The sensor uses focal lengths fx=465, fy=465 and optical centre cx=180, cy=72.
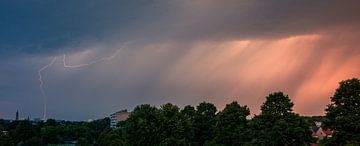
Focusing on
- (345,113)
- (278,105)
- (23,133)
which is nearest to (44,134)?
(23,133)

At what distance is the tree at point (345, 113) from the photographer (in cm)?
4306

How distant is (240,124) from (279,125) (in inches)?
649

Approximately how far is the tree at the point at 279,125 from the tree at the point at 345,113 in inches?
396

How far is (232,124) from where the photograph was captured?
70750mm

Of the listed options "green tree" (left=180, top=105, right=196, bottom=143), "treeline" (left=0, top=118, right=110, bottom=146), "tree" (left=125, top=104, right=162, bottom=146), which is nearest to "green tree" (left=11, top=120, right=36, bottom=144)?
"treeline" (left=0, top=118, right=110, bottom=146)

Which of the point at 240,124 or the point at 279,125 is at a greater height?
the point at 240,124

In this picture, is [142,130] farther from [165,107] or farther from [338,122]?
[338,122]

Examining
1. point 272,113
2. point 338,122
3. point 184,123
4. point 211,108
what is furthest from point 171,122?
point 338,122

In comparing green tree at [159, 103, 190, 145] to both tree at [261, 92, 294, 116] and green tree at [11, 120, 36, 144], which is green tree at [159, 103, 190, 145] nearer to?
tree at [261, 92, 294, 116]

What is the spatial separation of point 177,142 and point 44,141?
345 ft

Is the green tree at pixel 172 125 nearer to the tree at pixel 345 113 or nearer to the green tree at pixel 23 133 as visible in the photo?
the tree at pixel 345 113

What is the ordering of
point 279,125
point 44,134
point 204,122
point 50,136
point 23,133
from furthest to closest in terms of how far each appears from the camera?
point 50,136 → point 44,134 → point 23,133 → point 204,122 → point 279,125

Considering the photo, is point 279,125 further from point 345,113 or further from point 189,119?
point 189,119

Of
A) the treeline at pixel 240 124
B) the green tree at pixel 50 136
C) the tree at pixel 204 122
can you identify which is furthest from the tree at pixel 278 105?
the green tree at pixel 50 136
